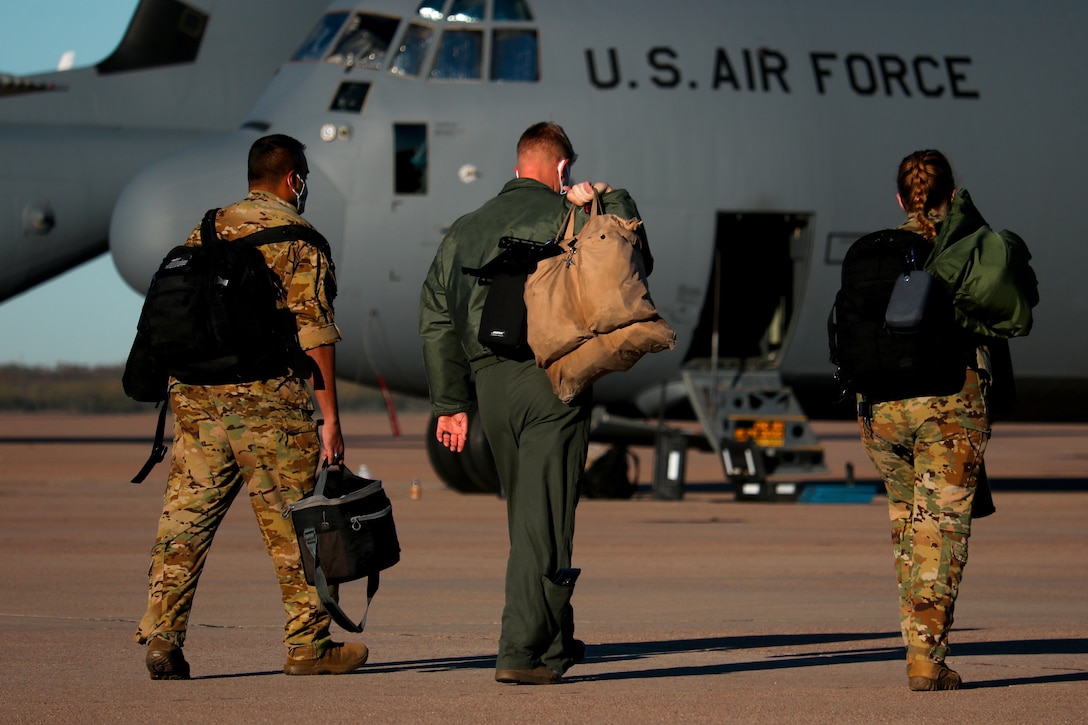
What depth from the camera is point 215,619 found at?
9.12 m

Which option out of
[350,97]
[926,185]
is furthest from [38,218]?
[926,185]

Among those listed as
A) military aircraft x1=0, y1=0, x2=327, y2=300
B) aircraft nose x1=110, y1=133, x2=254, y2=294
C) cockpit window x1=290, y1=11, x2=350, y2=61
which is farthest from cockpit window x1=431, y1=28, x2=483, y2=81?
military aircraft x1=0, y1=0, x2=327, y2=300

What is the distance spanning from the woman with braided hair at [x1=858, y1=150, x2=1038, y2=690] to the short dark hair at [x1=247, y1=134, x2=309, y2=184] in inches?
91.8

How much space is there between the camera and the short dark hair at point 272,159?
7.18 metres

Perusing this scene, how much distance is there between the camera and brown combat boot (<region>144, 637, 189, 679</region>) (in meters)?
6.87

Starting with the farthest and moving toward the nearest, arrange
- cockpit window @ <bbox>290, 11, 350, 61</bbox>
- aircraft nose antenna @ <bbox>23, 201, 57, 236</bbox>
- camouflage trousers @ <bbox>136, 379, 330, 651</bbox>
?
aircraft nose antenna @ <bbox>23, 201, 57, 236</bbox>
cockpit window @ <bbox>290, 11, 350, 61</bbox>
camouflage trousers @ <bbox>136, 379, 330, 651</bbox>

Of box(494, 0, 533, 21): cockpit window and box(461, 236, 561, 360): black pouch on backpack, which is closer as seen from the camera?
box(461, 236, 561, 360): black pouch on backpack

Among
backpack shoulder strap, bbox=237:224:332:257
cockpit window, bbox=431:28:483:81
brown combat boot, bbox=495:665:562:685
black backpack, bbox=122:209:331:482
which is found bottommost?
brown combat boot, bbox=495:665:562:685

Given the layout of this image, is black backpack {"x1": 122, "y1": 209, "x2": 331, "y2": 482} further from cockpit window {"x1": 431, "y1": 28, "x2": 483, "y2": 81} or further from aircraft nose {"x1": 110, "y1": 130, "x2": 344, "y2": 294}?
cockpit window {"x1": 431, "y1": 28, "x2": 483, "y2": 81}

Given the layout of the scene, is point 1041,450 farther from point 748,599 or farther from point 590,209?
point 590,209

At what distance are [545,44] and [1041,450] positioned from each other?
78.4 ft

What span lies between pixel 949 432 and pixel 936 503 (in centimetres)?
26

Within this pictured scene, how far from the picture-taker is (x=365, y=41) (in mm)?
17984

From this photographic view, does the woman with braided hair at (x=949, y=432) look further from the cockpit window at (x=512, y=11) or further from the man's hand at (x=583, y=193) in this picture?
the cockpit window at (x=512, y=11)
